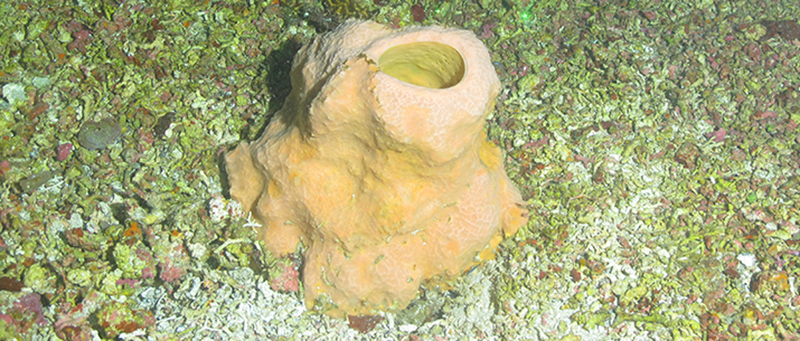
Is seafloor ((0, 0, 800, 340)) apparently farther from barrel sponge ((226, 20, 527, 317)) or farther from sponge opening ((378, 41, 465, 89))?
sponge opening ((378, 41, 465, 89))

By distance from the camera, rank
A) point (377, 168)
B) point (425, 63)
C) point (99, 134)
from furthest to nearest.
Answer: point (99, 134)
point (425, 63)
point (377, 168)

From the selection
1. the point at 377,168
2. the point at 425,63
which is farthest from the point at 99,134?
the point at 425,63

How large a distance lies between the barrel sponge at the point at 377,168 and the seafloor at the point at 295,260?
0.18 metres

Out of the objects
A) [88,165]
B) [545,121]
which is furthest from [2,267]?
[545,121]

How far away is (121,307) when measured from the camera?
2184mm

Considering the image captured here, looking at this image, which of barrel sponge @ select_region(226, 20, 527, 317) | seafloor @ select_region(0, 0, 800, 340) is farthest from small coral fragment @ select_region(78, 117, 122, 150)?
barrel sponge @ select_region(226, 20, 527, 317)

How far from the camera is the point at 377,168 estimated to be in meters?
2.09

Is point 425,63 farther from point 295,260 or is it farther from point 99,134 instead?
point 99,134

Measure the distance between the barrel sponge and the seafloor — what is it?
0.60 ft

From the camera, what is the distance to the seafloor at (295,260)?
2287mm

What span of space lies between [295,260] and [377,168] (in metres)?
0.70

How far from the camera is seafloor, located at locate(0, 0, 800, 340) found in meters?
2.29

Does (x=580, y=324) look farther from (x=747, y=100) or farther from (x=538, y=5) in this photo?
(x=538, y=5)

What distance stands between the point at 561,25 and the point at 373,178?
2.32m
